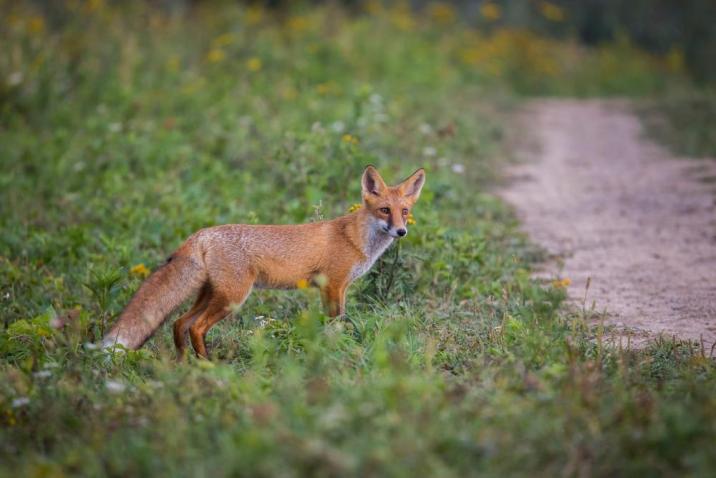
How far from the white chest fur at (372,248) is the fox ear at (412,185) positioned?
41 centimetres

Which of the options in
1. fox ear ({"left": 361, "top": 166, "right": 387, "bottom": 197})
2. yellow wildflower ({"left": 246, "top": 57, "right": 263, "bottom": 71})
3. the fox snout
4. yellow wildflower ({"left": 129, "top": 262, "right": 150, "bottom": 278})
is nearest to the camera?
the fox snout

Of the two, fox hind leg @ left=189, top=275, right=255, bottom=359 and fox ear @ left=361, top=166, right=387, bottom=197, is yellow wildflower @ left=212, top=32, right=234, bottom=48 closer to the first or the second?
fox ear @ left=361, top=166, right=387, bottom=197

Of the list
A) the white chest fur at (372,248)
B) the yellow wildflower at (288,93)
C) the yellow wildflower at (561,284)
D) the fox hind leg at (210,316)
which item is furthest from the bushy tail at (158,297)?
the yellow wildflower at (288,93)

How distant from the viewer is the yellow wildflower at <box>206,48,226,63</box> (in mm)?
12508

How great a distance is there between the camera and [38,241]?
24.2ft

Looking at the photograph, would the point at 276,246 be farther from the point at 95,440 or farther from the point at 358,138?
the point at 358,138

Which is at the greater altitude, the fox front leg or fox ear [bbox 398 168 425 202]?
fox ear [bbox 398 168 425 202]

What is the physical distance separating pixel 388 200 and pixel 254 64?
21.5 feet

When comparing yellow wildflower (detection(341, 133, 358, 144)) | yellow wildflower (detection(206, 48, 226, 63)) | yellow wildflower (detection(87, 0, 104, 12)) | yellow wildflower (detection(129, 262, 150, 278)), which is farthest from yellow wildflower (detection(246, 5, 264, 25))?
yellow wildflower (detection(129, 262, 150, 278))

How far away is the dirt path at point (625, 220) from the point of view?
20.5 ft

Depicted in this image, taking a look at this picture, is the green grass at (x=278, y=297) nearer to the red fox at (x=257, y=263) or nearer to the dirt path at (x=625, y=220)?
the red fox at (x=257, y=263)

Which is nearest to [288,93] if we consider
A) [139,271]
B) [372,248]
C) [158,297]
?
[139,271]

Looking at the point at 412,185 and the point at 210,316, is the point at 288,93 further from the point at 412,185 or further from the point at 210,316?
the point at 210,316

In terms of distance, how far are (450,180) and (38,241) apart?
A: 177 inches
